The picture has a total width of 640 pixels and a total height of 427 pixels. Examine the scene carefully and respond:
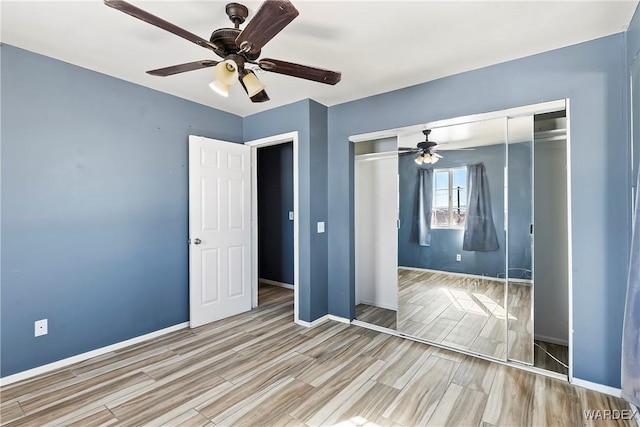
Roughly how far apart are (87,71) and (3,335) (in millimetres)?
2185

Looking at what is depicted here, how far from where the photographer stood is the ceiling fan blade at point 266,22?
1.32m

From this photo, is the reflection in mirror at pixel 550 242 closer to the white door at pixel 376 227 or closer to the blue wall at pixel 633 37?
the blue wall at pixel 633 37

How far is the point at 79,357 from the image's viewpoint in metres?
2.57

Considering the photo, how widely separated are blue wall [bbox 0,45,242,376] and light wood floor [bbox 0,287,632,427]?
35 centimetres

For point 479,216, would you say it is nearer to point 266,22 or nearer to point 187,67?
point 266,22

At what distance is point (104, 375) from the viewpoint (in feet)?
7.75

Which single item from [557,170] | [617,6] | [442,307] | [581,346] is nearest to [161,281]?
[442,307]

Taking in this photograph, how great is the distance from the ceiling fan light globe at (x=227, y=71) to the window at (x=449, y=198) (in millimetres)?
2011

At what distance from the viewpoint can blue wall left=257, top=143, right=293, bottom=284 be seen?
5.04 m

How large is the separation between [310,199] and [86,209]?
2066mm

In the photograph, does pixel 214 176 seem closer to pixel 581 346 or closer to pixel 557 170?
pixel 557 170

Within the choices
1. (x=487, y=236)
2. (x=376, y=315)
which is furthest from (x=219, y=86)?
(x=376, y=315)

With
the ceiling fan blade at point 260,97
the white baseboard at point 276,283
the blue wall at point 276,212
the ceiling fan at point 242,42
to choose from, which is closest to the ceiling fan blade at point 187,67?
the ceiling fan at point 242,42

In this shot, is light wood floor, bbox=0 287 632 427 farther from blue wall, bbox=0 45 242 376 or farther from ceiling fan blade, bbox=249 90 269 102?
ceiling fan blade, bbox=249 90 269 102
